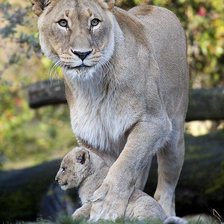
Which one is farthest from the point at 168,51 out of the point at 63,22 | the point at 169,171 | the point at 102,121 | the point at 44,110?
the point at 44,110

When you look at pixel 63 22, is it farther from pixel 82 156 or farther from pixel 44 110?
pixel 44 110

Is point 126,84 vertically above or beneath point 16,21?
above

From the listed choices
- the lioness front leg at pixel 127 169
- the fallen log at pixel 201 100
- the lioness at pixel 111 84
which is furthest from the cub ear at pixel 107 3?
the fallen log at pixel 201 100

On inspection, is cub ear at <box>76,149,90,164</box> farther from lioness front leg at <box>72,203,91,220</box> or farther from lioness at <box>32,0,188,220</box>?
lioness front leg at <box>72,203,91,220</box>

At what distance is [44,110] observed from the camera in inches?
567

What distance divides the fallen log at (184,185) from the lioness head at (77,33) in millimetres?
2875

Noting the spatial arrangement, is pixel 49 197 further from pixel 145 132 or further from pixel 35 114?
pixel 35 114

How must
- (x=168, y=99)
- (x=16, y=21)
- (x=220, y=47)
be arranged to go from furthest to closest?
1. (x=220, y=47)
2. (x=16, y=21)
3. (x=168, y=99)

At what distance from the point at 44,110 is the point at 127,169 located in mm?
7378

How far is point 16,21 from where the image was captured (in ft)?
31.4

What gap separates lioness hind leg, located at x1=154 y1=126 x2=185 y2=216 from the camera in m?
8.36

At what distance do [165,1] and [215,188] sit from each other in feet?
8.35

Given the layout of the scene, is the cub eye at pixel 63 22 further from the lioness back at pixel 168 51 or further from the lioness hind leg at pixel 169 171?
the lioness hind leg at pixel 169 171

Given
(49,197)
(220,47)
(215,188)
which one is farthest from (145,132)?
(220,47)
